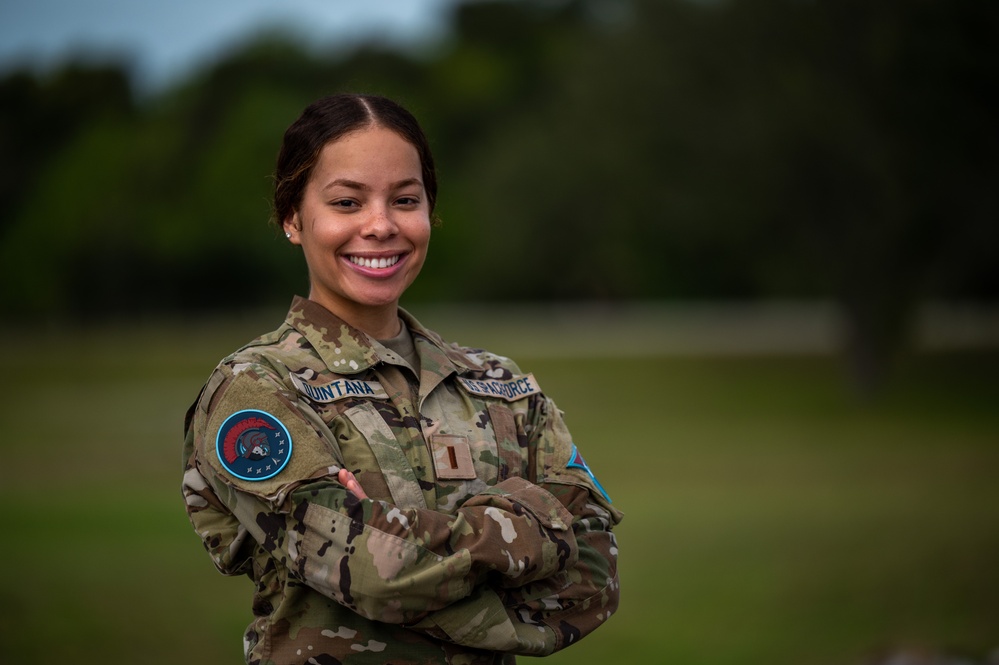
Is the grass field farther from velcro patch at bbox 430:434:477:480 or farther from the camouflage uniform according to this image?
velcro patch at bbox 430:434:477:480

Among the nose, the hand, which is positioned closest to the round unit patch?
the hand

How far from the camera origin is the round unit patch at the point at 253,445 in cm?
235

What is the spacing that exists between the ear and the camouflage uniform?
0.15 m

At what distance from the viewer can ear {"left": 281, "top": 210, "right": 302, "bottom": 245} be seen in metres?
2.72

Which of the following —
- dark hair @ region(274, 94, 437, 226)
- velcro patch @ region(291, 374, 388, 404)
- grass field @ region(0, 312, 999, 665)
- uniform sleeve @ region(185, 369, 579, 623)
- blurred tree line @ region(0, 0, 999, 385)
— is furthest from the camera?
blurred tree line @ region(0, 0, 999, 385)

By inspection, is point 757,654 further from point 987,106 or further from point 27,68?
point 27,68

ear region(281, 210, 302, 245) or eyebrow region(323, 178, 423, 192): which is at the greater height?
eyebrow region(323, 178, 423, 192)

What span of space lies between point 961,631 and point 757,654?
3.94 ft

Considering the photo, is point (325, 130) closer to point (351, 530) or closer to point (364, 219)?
point (364, 219)

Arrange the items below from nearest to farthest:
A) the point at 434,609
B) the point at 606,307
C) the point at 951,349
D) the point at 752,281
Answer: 1. the point at 434,609
2. the point at 951,349
3. the point at 752,281
4. the point at 606,307

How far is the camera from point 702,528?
10.9 meters

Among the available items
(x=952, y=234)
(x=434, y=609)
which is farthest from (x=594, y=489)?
(x=952, y=234)

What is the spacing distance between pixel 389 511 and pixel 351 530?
0.08m

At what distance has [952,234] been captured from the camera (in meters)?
21.4
